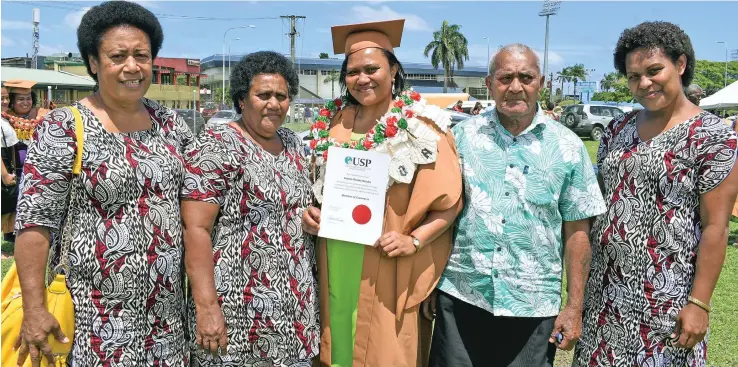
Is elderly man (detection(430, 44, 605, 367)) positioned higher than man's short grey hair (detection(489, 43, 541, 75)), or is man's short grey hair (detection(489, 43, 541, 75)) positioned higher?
man's short grey hair (detection(489, 43, 541, 75))

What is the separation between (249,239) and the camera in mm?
2904

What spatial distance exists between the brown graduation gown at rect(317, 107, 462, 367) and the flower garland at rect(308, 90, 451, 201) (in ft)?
0.21

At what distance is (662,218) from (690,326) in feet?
1.66

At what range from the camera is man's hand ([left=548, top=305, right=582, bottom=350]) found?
3.06m

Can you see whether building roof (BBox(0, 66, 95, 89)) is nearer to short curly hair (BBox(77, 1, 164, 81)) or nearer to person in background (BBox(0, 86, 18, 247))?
person in background (BBox(0, 86, 18, 247))

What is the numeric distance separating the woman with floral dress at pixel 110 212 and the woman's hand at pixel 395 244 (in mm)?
960

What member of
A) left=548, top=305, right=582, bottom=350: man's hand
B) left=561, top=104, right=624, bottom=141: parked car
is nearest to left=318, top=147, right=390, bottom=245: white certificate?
left=548, top=305, right=582, bottom=350: man's hand

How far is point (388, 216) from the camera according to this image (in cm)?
318

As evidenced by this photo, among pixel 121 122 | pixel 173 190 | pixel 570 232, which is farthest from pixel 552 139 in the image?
pixel 121 122

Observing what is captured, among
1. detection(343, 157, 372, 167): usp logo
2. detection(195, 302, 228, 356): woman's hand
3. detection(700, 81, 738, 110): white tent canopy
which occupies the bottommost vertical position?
detection(195, 302, 228, 356): woman's hand

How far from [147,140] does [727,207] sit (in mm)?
2641

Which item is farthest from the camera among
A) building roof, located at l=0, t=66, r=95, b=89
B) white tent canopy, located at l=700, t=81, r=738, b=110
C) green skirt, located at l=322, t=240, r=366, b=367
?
building roof, located at l=0, t=66, r=95, b=89

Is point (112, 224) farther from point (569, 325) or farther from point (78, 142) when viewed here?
point (569, 325)

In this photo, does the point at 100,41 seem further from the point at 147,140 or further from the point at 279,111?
the point at 279,111
